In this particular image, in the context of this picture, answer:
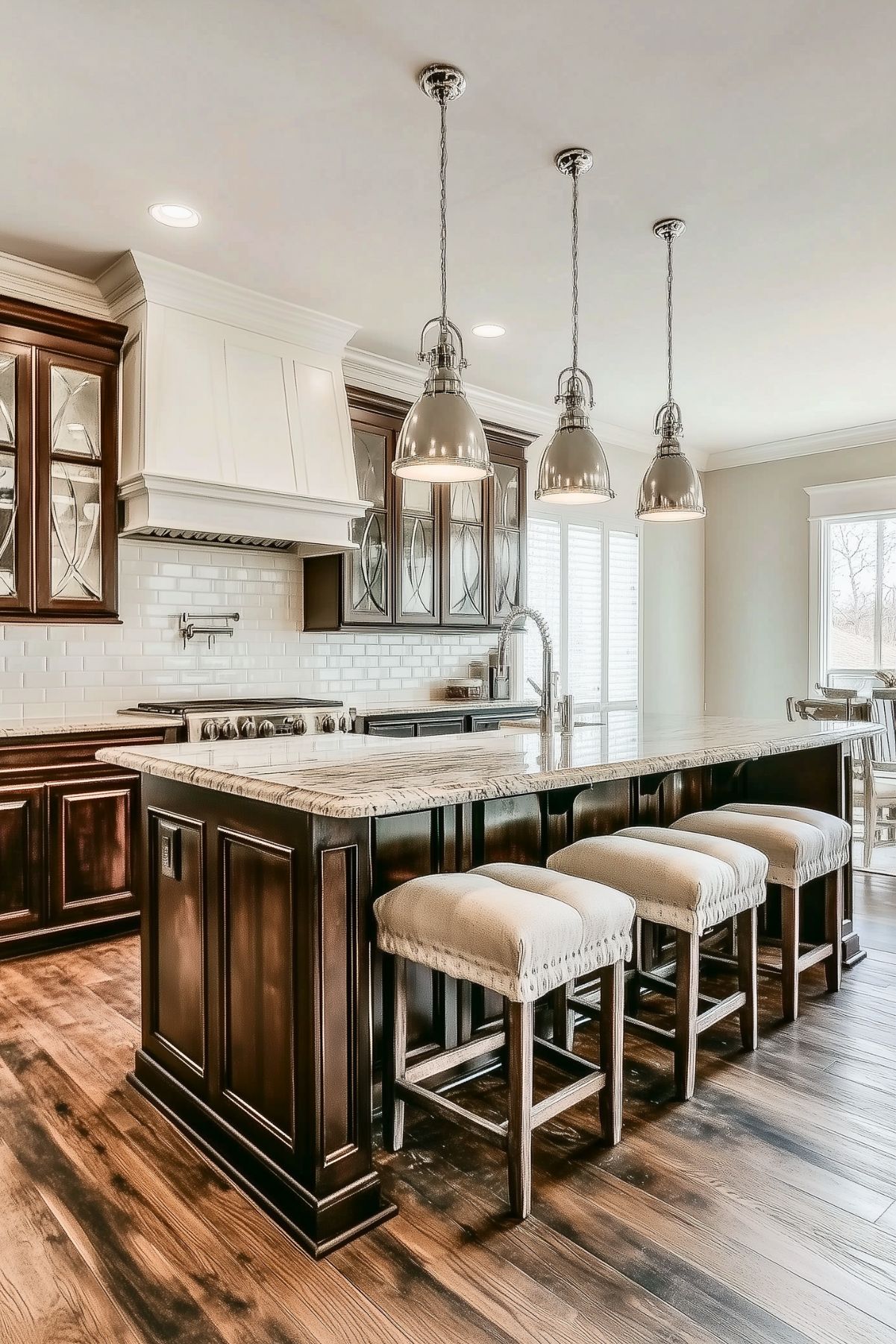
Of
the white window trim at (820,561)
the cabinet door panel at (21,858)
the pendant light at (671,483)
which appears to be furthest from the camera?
the white window trim at (820,561)

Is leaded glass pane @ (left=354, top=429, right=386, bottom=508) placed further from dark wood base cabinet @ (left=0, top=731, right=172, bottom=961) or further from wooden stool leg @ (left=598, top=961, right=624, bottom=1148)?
wooden stool leg @ (left=598, top=961, right=624, bottom=1148)

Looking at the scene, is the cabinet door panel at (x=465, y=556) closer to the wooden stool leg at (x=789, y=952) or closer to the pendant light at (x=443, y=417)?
the pendant light at (x=443, y=417)

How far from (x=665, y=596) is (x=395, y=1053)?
597cm

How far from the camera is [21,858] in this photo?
11.6 feet

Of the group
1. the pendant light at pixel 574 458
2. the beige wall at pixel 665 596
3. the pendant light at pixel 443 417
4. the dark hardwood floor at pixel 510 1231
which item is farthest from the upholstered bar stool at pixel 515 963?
the beige wall at pixel 665 596

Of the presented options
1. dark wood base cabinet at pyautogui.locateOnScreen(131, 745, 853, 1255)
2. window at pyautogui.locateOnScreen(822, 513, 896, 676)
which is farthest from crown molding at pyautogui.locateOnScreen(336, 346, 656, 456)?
dark wood base cabinet at pyautogui.locateOnScreen(131, 745, 853, 1255)

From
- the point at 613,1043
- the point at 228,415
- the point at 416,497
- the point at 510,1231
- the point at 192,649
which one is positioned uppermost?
the point at 228,415

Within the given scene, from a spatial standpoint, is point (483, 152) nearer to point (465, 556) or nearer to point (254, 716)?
point (254, 716)

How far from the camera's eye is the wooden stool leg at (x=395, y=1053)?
202cm

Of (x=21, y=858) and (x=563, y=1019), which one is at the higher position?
(x=21, y=858)

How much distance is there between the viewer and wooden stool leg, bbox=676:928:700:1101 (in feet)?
7.48

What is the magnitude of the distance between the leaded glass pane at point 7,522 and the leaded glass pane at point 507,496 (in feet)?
9.63

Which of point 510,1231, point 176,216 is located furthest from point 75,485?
point 510,1231

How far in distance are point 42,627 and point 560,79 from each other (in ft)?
10.2
